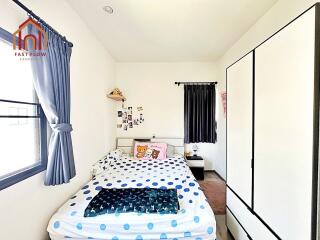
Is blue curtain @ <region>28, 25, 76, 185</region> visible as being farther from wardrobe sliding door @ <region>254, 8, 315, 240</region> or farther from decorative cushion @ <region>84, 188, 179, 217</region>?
wardrobe sliding door @ <region>254, 8, 315, 240</region>

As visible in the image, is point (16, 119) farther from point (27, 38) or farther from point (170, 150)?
point (170, 150)

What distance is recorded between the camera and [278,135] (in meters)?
1.23

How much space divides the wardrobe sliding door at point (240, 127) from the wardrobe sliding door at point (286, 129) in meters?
0.11

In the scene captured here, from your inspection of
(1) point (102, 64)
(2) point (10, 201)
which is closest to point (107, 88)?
(1) point (102, 64)

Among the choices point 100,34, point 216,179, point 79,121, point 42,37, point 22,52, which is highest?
point 100,34

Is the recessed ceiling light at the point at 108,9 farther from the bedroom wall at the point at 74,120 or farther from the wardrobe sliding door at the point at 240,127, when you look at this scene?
the wardrobe sliding door at the point at 240,127

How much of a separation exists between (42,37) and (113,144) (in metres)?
2.51

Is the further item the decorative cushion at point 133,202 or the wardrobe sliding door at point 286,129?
the decorative cushion at point 133,202

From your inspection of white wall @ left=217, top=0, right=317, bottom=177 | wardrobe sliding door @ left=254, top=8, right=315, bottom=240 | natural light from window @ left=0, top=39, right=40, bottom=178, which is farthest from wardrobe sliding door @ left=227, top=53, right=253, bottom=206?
natural light from window @ left=0, top=39, right=40, bottom=178

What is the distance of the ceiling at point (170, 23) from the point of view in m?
1.88

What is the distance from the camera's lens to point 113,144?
3.57 meters

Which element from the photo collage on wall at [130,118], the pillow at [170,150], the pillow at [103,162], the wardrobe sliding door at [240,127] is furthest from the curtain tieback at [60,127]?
the photo collage on wall at [130,118]

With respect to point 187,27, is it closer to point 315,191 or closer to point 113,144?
point 315,191

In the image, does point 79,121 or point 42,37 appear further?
point 79,121
